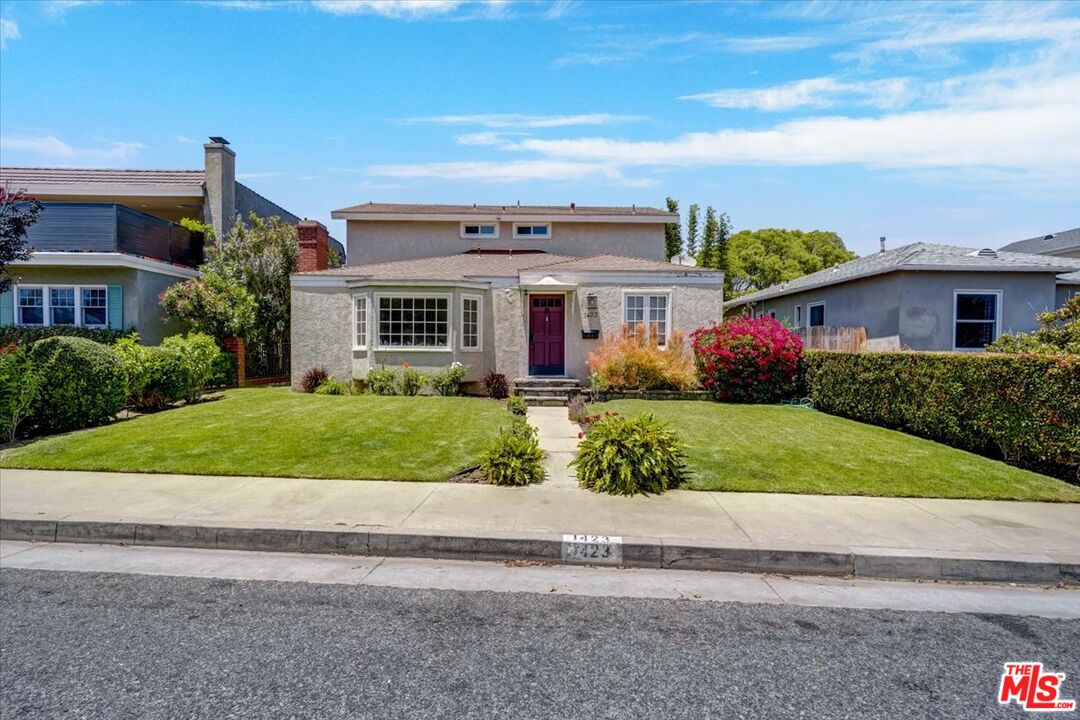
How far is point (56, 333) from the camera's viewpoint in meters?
16.3

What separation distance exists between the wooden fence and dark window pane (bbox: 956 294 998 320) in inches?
94.6

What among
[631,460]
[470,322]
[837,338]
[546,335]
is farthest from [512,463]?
[837,338]

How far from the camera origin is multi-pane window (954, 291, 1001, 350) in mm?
15734

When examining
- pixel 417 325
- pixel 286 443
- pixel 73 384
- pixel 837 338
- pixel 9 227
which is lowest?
pixel 286 443

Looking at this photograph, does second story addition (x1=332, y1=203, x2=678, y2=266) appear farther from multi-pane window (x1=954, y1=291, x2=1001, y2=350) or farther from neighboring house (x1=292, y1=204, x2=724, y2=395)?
multi-pane window (x1=954, y1=291, x2=1001, y2=350)

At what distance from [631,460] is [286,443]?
5.49 m

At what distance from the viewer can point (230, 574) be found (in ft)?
16.9

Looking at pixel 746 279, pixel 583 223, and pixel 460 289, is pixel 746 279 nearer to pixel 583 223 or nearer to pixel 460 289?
pixel 583 223

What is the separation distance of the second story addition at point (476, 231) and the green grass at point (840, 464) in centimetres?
1168

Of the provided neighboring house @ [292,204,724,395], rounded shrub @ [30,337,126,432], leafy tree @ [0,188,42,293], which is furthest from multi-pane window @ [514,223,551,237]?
leafy tree @ [0,188,42,293]

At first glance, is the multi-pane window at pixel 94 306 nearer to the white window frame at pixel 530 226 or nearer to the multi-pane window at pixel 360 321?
the multi-pane window at pixel 360 321

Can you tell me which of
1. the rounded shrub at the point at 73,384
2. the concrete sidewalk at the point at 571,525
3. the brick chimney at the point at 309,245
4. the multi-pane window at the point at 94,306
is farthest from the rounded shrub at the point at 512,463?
the multi-pane window at the point at 94,306

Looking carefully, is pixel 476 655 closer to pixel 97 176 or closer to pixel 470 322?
pixel 470 322

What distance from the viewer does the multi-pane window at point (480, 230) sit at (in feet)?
70.9
